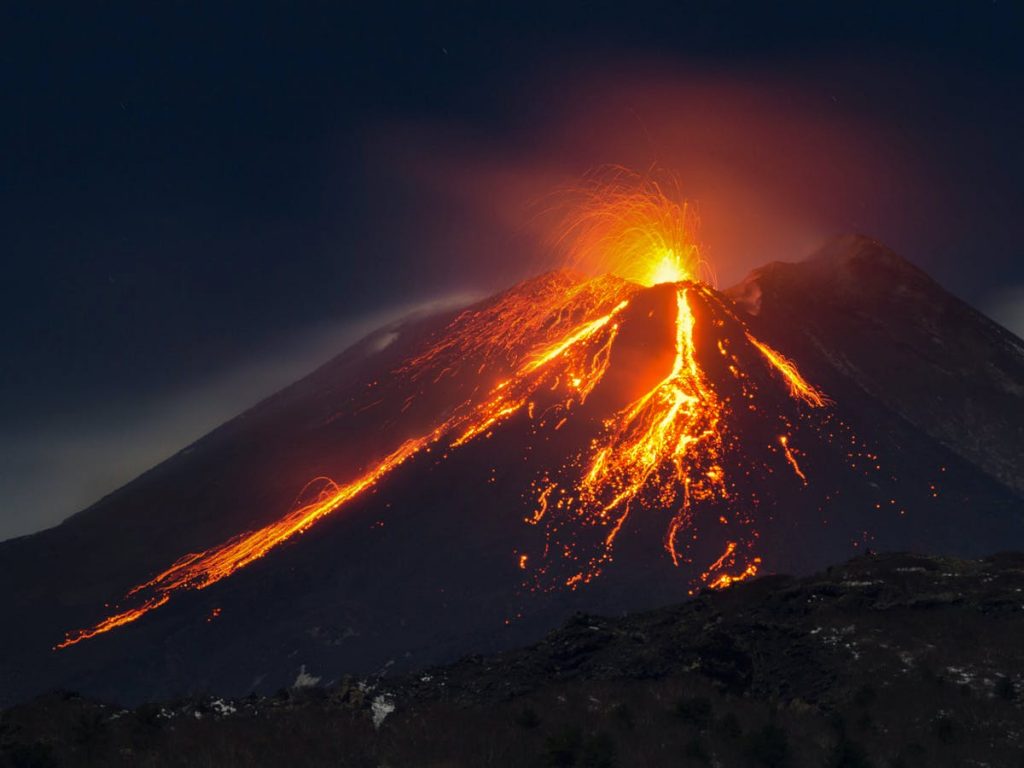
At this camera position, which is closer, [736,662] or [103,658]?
[736,662]

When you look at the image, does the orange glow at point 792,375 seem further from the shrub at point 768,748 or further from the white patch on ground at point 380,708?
the shrub at point 768,748

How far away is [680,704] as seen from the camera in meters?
32.0

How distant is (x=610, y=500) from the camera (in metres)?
100

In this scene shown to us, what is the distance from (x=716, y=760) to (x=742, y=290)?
493 ft

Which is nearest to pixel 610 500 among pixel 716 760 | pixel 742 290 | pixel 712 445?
pixel 712 445

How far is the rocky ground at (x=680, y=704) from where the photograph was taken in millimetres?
28609

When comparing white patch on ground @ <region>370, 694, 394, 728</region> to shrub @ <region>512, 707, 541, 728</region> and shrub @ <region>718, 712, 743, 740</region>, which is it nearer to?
shrub @ <region>512, 707, 541, 728</region>

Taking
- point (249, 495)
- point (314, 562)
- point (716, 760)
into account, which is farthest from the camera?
point (249, 495)

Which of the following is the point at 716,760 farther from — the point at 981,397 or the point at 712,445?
the point at 981,397

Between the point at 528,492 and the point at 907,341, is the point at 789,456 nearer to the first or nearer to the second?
the point at 528,492

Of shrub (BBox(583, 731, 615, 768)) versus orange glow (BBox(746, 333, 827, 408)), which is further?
orange glow (BBox(746, 333, 827, 408))

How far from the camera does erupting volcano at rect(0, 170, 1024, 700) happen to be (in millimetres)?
88500

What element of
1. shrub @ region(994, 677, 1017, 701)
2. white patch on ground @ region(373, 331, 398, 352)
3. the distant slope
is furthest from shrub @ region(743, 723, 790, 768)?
white patch on ground @ region(373, 331, 398, 352)

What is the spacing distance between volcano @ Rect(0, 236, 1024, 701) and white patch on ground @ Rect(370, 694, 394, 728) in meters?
44.4
